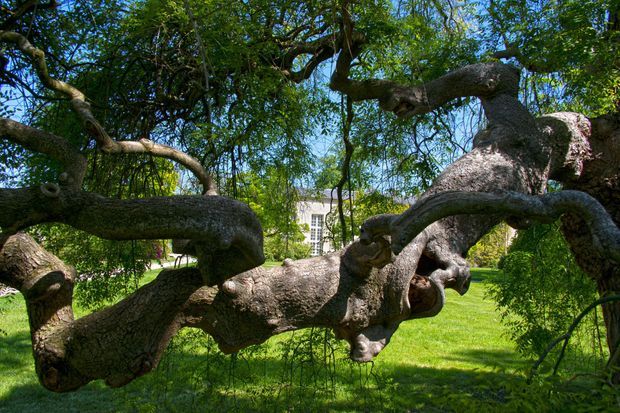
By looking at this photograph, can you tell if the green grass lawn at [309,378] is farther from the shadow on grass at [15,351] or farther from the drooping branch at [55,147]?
the drooping branch at [55,147]

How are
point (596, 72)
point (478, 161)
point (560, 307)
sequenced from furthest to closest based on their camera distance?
point (560, 307) < point (596, 72) < point (478, 161)

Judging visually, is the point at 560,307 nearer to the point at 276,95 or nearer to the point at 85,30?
the point at 276,95

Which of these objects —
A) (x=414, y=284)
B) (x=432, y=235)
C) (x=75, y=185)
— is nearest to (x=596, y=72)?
(x=432, y=235)

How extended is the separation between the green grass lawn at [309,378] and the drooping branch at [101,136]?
6.39 ft

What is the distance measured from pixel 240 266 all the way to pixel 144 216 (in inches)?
26.7

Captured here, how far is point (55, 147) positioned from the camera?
112 inches

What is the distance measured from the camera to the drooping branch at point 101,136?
2795 millimetres

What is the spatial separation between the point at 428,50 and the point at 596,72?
157 cm

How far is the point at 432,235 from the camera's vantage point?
11.8 ft

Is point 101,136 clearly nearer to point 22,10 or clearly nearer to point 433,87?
point 22,10

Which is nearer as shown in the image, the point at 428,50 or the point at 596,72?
the point at 596,72

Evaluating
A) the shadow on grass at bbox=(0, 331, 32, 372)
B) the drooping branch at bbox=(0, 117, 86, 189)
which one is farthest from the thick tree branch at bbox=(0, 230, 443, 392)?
the shadow on grass at bbox=(0, 331, 32, 372)

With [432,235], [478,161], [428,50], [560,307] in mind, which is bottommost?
[560,307]

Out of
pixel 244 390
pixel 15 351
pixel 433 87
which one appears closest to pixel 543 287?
pixel 433 87
